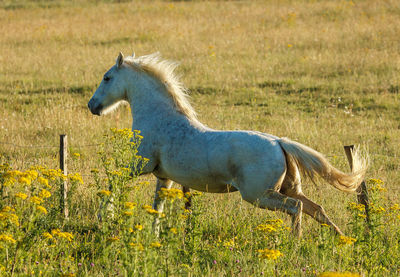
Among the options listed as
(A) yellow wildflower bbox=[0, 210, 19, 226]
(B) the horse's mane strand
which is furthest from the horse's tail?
(A) yellow wildflower bbox=[0, 210, 19, 226]

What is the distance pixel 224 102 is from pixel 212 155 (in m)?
8.06

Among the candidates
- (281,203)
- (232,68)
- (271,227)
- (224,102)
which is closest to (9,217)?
(271,227)

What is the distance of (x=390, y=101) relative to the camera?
42.1 ft

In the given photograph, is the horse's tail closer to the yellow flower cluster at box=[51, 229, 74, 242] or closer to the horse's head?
the horse's head

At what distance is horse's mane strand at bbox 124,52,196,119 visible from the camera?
6.18m

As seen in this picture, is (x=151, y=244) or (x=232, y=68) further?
(x=232, y=68)

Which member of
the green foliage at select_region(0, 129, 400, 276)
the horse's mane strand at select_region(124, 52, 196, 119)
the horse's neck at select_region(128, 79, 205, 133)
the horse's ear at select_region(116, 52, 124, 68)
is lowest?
the green foliage at select_region(0, 129, 400, 276)

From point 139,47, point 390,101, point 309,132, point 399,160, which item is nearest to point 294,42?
point 139,47

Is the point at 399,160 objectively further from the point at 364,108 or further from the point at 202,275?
→ the point at 202,275

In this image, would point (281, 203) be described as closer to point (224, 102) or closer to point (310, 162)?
point (310, 162)

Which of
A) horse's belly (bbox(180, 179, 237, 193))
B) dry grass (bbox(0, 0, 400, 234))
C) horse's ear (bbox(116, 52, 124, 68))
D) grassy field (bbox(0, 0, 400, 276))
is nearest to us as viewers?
grassy field (bbox(0, 0, 400, 276))

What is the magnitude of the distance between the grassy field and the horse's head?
3.48ft

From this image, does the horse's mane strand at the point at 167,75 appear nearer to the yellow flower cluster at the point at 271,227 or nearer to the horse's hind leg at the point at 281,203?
the horse's hind leg at the point at 281,203

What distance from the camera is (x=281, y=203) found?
17.1ft
